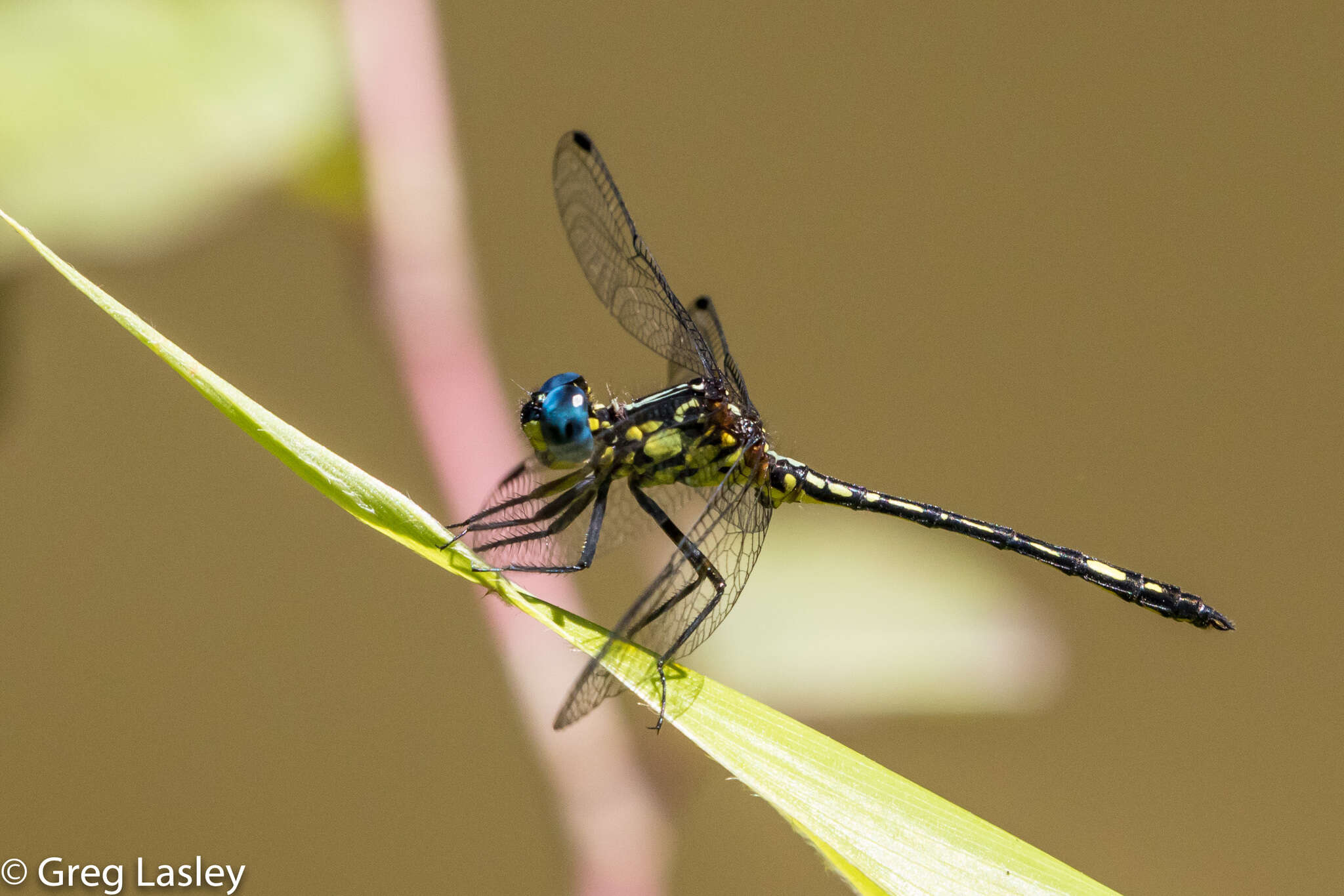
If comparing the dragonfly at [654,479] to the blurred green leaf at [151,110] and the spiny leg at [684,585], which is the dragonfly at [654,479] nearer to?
the spiny leg at [684,585]

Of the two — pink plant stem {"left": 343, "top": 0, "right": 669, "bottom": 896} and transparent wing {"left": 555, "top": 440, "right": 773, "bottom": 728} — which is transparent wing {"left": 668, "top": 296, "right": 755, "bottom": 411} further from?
pink plant stem {"left": 343, "top": 0, "right": 669, "bottom": 896}

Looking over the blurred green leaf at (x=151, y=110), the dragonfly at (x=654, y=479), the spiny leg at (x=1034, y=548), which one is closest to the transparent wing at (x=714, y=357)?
the dragonfly at (x=654, y=479)

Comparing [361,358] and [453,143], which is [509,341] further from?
[453,143]

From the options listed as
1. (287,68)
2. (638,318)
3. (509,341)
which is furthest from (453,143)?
(509,341)

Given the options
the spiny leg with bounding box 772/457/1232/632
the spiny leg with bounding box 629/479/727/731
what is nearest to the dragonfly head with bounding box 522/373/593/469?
the spiny leg with bounding box 629/479/727/731

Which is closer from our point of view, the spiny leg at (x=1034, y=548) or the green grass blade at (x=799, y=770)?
the green grass blade at (x=799, y=770)

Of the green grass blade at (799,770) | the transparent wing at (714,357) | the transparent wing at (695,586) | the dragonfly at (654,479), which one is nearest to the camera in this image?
the green grass blade at (799,770)

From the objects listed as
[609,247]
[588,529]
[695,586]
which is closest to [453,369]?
[609,247]
